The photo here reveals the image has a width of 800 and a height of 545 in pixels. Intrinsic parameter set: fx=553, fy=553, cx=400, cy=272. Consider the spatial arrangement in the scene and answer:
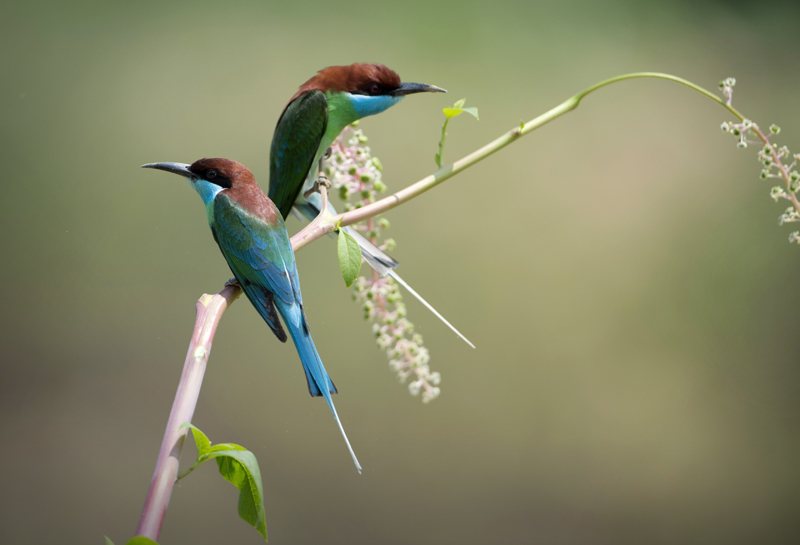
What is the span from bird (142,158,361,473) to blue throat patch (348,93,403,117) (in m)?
0.18

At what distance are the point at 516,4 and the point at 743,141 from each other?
3.59ft

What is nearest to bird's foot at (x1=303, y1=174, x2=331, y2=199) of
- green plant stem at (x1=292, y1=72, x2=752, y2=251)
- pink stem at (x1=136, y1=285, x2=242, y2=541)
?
green plant stem at (x1=292, y1=72, x2=752, y2=251)

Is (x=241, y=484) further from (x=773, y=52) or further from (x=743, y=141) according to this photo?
(x=773, y=52)

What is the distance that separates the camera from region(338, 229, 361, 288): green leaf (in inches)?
14.9

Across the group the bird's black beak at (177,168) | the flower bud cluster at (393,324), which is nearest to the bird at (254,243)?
the bird's black beak at (177,168)

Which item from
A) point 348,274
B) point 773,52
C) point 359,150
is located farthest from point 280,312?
point 773,52

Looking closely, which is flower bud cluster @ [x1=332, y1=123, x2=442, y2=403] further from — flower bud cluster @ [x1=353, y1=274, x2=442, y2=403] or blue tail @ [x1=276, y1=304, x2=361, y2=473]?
blue tail @ [x1=276, y1=304, x2=361, y2=473]

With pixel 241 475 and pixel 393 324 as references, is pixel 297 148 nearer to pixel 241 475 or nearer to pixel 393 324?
pixel 393 324

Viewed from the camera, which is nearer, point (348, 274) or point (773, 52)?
point (348, 274)

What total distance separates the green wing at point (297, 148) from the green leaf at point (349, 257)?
0.67ft

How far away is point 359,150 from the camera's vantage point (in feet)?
1.68

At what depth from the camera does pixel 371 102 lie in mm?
548

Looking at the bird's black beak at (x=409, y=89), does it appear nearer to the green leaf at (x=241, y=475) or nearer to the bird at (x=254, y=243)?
the bird at (x=254, y=243)

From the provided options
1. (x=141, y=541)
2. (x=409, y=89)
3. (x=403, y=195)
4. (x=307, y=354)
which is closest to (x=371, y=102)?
(x=409, y=89)
